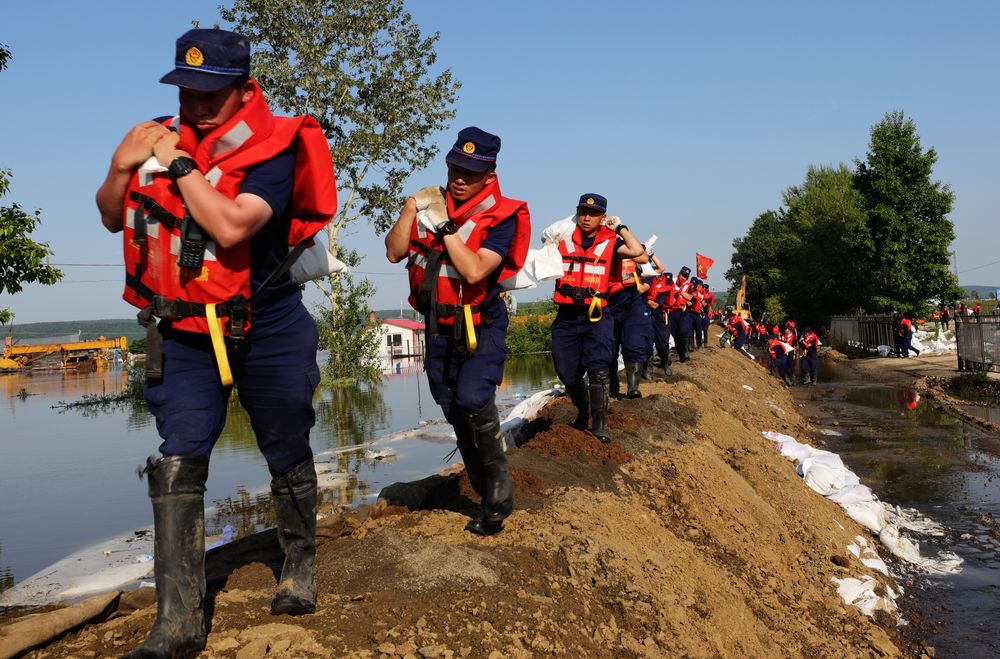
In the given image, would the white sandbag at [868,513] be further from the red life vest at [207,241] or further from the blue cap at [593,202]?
the red life vest at [207,241]

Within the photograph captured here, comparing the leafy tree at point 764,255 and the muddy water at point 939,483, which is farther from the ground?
the leafy tree at point 764,255

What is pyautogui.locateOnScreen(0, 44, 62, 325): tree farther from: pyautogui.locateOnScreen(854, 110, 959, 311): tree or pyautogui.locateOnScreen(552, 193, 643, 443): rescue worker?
pyautogui.locateOnScreen(854, 110, 959, 311): tree

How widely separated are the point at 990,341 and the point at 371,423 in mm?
16431

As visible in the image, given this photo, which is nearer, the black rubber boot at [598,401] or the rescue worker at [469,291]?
the rescue worker at [469,291]

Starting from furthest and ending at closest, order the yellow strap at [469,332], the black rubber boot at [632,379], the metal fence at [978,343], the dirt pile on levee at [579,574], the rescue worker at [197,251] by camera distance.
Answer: the metal fence at [978,343] → the black rubber boot at [632,379] → the yellow strap at [469,332] → the dirt pile on levee at [579,574] → the rescue worker at [197,251]

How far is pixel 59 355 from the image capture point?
8462 centimetres

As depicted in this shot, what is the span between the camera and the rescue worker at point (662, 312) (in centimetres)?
1806

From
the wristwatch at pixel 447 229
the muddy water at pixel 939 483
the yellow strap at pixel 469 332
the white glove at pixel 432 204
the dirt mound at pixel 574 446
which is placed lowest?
the muddy water at pixel 939 483

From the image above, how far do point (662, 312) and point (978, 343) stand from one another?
11222 millimetres

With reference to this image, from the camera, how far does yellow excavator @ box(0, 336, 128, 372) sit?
7250cm

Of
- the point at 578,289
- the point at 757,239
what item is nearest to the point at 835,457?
the point at 578,289

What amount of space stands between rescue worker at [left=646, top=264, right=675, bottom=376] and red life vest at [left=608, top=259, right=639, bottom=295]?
621cm

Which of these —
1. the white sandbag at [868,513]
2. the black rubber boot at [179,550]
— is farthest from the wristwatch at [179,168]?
the white sandbag at [868,513]

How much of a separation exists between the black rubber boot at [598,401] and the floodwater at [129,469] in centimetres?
277
